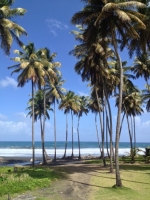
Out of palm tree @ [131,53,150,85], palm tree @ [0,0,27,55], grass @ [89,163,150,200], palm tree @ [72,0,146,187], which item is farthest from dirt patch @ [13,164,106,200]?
palm tree @ [131,53,150,85]

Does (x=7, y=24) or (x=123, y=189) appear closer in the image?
(x=123, y=189)

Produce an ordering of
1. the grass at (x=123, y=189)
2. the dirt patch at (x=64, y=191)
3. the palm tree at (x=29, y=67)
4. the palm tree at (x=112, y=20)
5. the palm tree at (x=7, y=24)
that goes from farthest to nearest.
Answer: the palm tree at (x=29, y=67) → the palm tree at (x=7, y=24) → the palm tree at (x=112, y=20) → the grass at (x=123, y=189) → the dirt patch at (x=64, y=191)

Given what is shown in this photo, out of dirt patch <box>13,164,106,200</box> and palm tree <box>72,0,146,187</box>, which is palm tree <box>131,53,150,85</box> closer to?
palm tree <box>72,0,146,187</box>

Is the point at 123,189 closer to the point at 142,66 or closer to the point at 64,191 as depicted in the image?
the point at 64,191

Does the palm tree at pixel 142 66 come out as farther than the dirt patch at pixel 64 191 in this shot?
Yes

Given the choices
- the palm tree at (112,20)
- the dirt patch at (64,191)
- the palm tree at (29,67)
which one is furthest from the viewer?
the palm tree at (29,67)

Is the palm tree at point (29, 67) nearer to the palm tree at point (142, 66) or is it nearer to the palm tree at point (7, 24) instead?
the palm tree at point (7, 24)

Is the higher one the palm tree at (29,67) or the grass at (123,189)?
the palm tree at (29,67)

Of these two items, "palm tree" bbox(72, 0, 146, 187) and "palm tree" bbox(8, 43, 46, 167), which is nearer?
"palm tree" bbox(72, 0, 146, 187)

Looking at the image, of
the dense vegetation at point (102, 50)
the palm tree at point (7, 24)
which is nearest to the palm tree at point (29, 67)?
the dense vegetation at point (102, 50)

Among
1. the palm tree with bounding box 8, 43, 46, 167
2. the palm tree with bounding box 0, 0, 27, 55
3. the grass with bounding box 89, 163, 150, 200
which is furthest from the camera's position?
the palm tree with bounding box 8, 43, 46, 167

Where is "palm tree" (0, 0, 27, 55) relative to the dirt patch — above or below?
above

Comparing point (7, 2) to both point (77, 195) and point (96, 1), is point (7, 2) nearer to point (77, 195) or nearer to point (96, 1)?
point (96, 1)

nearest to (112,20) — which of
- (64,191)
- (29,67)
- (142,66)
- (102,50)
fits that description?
(102,50)
